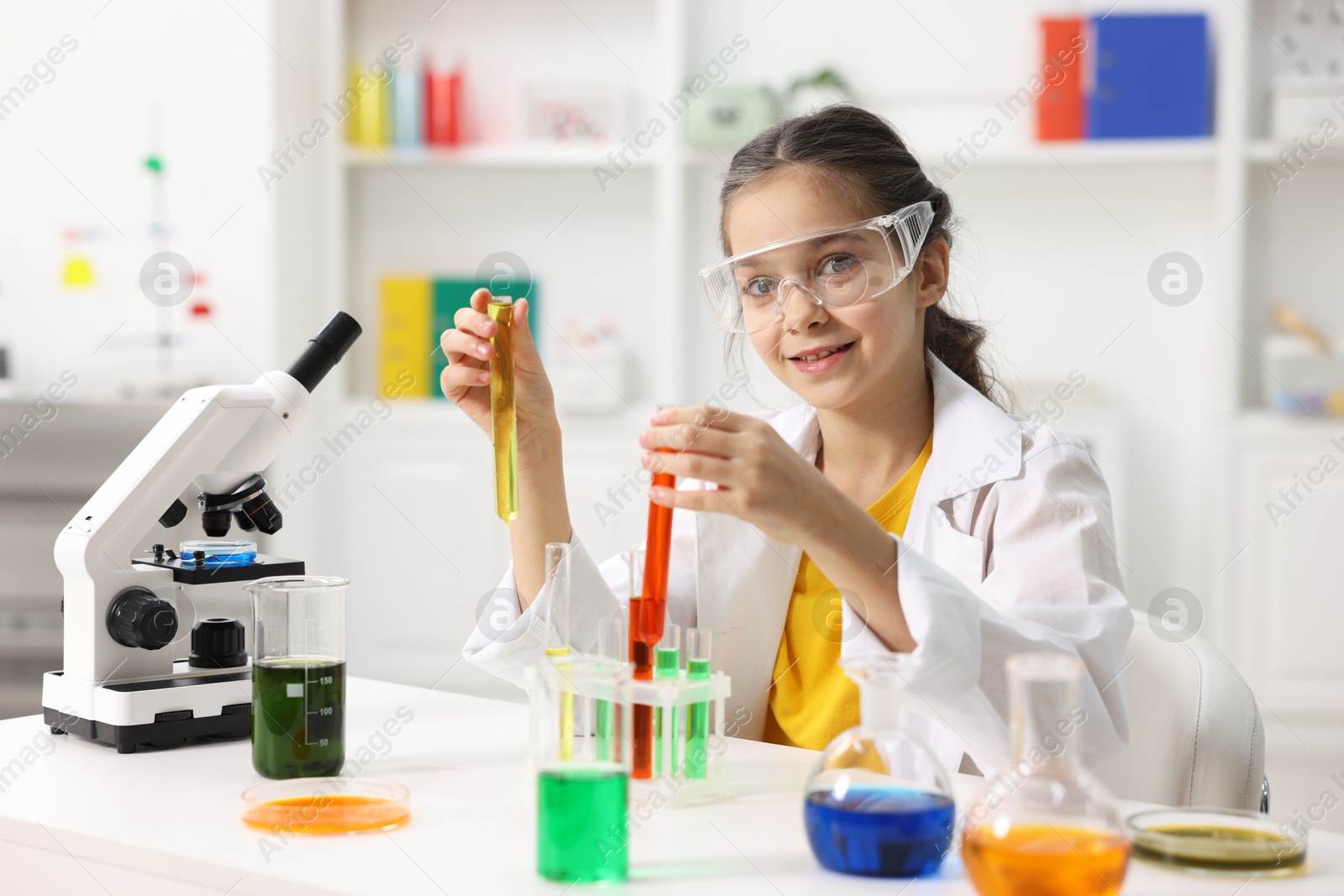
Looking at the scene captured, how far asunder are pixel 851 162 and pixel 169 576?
94cm

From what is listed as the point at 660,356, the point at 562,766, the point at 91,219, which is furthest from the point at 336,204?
the point at 562,766

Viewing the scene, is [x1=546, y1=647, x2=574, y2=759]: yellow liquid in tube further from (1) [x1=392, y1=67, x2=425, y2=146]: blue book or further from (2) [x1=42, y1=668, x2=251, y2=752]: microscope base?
(1) [x1=392, y1=67, x2=425, y2=146]: blue book

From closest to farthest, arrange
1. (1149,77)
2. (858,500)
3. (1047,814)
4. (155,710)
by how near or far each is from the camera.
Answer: (1047,814), (155,710), (858,500), (1149,77)

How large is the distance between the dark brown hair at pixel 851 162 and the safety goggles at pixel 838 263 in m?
0.08

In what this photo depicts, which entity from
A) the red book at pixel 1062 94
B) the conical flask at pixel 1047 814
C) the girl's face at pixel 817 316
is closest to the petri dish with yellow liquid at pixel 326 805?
the conical flask at pixel 1047 814

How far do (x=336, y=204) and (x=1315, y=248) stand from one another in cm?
274

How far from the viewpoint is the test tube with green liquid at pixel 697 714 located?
42.9 inches

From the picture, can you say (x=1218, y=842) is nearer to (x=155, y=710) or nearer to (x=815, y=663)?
(x=815, y=663)

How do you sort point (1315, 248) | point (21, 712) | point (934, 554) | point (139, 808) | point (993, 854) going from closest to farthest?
1. point (993, 854)
2. point (139, 808)
3. point (934, 554)
4. point (21, 712)
5. point (1315, 248)

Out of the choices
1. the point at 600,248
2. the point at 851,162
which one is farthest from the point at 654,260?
the point at 851,162

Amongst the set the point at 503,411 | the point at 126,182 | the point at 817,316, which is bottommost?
the point at 503,411

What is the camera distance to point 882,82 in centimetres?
363

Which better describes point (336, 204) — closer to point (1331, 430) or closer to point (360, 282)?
point (360, 282)

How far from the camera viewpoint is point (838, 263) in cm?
153
